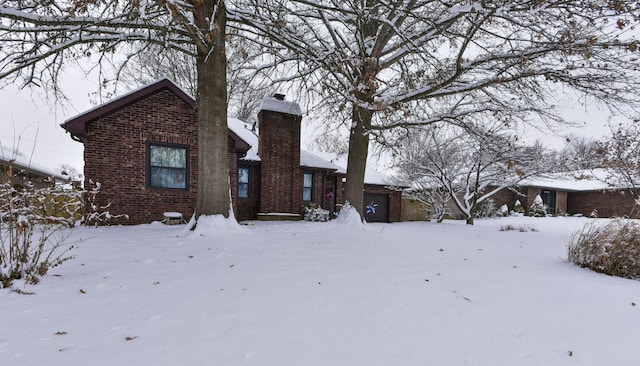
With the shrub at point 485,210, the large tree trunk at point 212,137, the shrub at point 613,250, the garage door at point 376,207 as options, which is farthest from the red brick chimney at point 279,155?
the shrub at point 485,210

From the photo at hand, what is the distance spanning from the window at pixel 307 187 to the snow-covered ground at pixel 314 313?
10.6 meters

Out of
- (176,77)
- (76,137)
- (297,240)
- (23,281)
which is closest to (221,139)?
(297,240)

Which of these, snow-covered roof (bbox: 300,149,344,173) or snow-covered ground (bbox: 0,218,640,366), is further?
snow-covered roof (bbox: 300,149,344,173)

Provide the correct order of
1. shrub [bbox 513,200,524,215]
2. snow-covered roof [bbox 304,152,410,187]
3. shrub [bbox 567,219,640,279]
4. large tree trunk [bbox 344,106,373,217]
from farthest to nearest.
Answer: shrub [bbox 513,200,524,215] → snow-covered roof [bbox 304,152,410,187] → large tree trunk [bbox 344,106,373,217] → shrub [bbox 567,219,640,279]

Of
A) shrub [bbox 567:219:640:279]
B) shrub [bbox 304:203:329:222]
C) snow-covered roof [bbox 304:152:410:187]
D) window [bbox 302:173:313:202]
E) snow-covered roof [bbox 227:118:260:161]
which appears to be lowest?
shrub [bbox 304:203:329:222]

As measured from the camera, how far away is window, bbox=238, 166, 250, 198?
517 inches

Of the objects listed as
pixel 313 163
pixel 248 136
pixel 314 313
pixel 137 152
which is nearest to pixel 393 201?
pixel 313 163

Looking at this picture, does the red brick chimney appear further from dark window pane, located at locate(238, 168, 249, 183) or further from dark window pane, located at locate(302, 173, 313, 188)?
dark window pane, located at locate(302, 173, 313, 188)

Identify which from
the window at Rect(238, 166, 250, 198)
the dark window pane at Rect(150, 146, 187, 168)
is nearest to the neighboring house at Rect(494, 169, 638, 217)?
the window at Rect(238, 166, 250, 198)

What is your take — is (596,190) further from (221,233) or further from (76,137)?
(76,137)

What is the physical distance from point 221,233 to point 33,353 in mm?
4436

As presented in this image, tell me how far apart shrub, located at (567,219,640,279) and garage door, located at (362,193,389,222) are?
46.5 ft

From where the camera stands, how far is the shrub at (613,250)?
4.00m

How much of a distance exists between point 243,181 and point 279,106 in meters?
3.85
